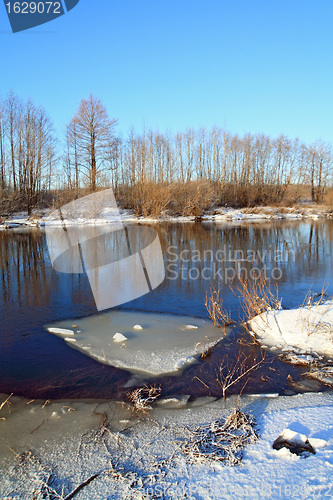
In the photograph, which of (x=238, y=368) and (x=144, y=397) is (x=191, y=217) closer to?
(x=238, y=368)

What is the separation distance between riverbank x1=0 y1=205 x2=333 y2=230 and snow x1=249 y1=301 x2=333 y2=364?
24139 millimetres

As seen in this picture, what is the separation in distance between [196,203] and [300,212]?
45.4ft

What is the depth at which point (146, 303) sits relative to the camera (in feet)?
24.0

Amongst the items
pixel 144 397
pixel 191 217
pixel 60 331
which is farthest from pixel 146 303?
pixel 191 217

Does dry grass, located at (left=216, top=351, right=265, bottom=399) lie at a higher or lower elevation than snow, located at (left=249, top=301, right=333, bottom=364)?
lower

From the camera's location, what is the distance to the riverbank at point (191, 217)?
28.2m

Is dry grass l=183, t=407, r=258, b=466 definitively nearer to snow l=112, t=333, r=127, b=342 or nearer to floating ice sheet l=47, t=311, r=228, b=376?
floating ice sheet l=47, t=311, r=228, b=376

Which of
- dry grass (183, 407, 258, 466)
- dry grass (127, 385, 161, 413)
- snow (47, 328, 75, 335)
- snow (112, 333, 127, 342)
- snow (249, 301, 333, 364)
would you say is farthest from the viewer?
snow (47, 328, 75, 335)

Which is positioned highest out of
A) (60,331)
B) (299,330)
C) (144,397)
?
(299,330)

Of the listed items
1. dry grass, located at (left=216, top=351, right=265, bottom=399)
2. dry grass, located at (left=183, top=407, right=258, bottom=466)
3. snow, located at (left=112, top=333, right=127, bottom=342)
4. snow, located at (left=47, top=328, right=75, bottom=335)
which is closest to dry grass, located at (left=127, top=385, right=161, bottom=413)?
dry grass, located at (left=183, top=407, right=258, bottom=466)

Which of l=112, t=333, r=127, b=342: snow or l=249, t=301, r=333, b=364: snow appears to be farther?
l=112, t=333, r=127, b=342: snow

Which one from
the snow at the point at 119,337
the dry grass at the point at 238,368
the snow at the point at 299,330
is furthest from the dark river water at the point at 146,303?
the snow at the point at 119,337

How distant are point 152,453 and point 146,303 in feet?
14.8

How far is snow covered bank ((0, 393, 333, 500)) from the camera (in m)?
2.39
